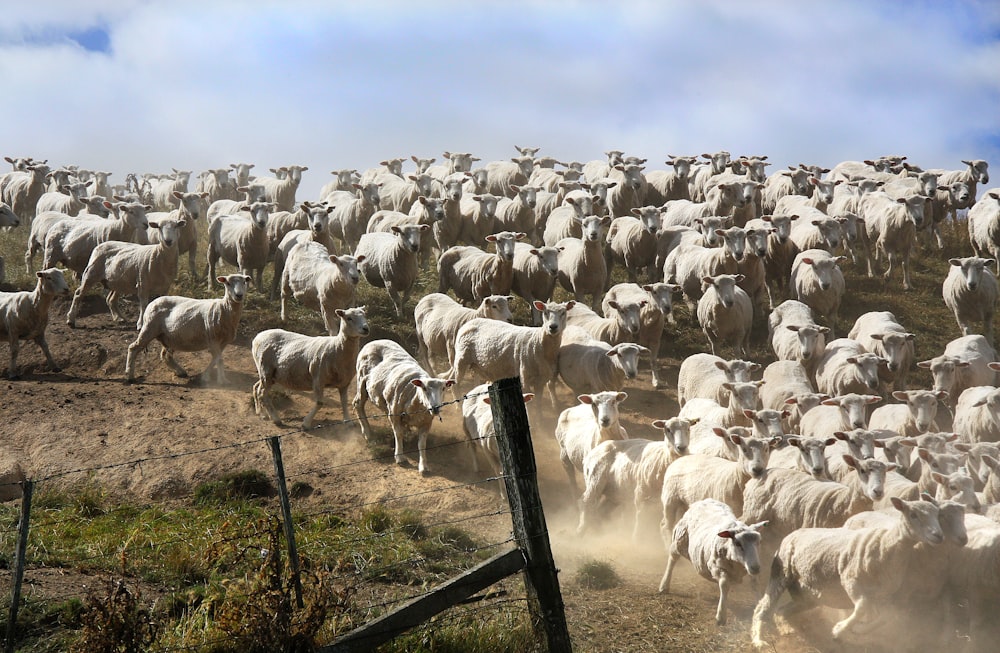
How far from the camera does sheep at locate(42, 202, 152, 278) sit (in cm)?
1880

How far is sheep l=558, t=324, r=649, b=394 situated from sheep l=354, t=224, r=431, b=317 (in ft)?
15.5

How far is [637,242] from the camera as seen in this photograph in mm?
19844

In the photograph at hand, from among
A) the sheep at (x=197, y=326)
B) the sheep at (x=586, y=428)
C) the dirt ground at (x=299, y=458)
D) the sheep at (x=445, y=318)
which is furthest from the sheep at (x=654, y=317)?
the sheep at (x=197, y=326)

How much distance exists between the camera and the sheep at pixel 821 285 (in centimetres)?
1714

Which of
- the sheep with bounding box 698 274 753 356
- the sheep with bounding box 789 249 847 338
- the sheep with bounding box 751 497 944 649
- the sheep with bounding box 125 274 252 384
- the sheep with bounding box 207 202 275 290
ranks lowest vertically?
the sheep with bounding box 751 497 944 649

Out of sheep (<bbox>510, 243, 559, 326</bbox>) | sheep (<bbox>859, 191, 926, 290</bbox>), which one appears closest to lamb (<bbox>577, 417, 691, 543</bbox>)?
sheep (<bbox>510, 243, 559, 326</bbox>)

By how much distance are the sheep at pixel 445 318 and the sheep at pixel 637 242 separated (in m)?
4.88

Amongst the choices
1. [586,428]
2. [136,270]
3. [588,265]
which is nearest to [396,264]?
[588,265]

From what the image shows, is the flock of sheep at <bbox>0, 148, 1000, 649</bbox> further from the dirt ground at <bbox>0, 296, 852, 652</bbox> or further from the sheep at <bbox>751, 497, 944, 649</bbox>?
the dirt ground at <bbox>0, 296, 852, 652</bbox>

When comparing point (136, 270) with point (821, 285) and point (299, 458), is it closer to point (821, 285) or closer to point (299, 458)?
point (299, 458)

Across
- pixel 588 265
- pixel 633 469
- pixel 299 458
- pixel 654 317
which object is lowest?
pixel 299 458

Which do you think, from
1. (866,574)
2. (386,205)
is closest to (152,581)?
(866,574)

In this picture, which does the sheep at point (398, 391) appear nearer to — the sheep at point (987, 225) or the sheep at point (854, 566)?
the sheep at point (854, 566)

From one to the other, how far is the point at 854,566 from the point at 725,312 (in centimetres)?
837
